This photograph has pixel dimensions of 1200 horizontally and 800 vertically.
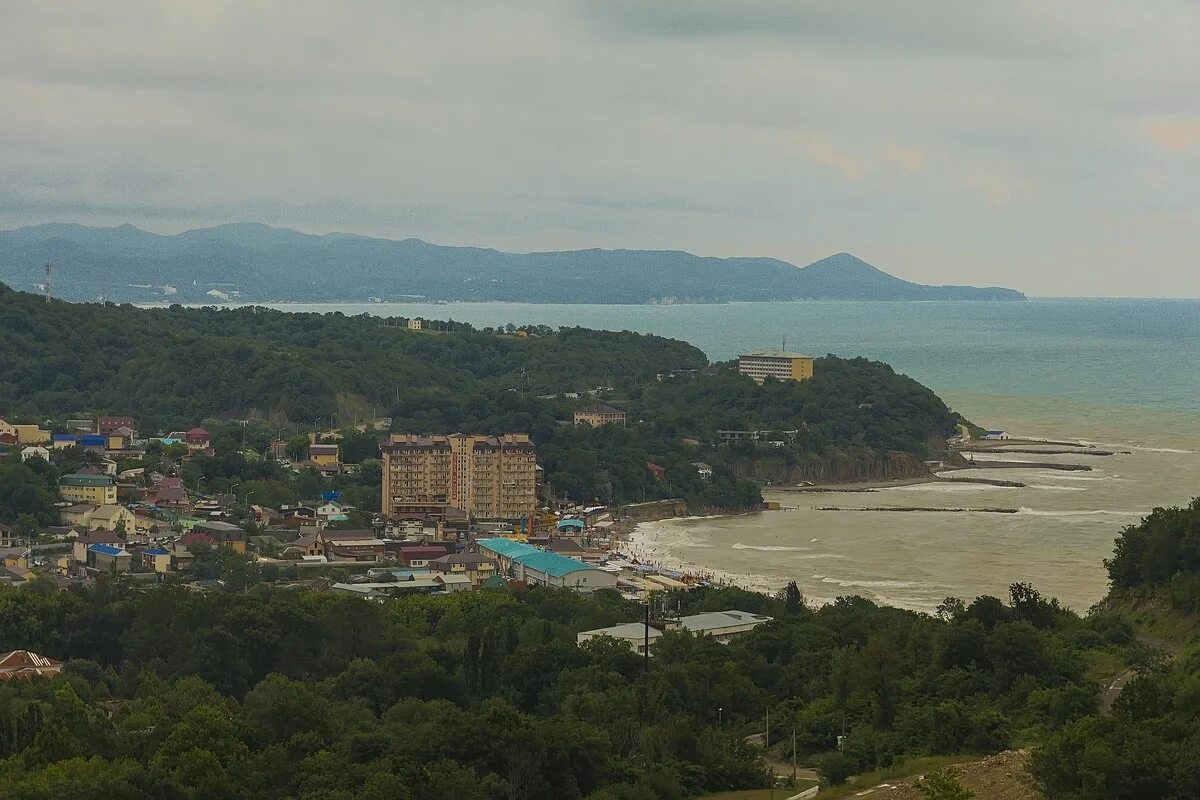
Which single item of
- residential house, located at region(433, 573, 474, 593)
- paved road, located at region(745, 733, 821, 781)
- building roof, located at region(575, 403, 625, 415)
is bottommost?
paved road, located at region(745, 733, 821, 781)

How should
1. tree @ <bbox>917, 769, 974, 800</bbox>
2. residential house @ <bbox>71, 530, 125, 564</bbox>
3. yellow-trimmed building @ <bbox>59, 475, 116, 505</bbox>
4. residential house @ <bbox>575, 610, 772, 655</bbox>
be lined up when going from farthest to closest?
yellow-trimmed building @ <bbox>59, 475, 116, 505</bbox> < residential house @ <bbox>71, 530, 125, 564</bbox> < residential house @ <bbox>575, 610, 772, 655</bbox> < tree @ <bbox>917, 769, 974, 800</bbox>

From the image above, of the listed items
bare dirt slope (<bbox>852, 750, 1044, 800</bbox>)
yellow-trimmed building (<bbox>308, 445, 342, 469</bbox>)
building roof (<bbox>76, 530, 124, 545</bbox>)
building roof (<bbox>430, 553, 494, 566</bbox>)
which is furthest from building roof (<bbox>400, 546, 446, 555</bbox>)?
bare dirt slope (<bbox>852, 750, 1044, 800</bbox>)

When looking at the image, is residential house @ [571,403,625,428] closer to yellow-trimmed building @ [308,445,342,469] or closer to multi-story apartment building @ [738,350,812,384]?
yellow-trimmed building @ [308,445,342,469]

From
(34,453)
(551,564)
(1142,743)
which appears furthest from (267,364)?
(1142,743)

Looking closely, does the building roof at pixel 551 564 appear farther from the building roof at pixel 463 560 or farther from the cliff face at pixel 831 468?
the cliff face at pixel 831 468

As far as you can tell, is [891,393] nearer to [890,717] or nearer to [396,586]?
[396,586]

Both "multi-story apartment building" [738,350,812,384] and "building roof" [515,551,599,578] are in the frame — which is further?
"multi-story apartment building" [738,350,812,384]

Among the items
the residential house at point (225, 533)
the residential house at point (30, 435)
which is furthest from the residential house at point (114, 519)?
the residential house at point (30, 435)
